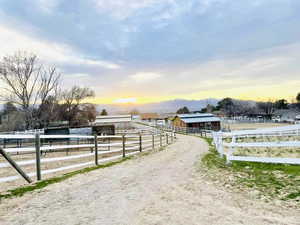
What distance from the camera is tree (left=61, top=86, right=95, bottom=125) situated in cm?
4559

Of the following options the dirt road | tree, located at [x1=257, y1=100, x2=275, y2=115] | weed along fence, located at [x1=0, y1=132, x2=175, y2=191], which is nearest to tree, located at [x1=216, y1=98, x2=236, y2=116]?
tree, located at [x1=257, y1=100, x2=275, y2=115]

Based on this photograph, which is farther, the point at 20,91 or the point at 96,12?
the point at 20,91

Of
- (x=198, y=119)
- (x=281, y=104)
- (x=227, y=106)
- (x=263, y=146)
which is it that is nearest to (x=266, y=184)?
(x=263, y=146)

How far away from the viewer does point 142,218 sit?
3.04 metres

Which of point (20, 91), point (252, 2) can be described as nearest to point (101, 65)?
point (252, 2)

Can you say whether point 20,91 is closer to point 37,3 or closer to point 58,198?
point 37,3

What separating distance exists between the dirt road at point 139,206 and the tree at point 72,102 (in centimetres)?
4278

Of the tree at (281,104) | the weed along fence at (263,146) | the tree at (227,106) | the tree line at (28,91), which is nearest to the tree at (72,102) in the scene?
the tree line at (28,91)

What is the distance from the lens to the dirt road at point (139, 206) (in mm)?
2988

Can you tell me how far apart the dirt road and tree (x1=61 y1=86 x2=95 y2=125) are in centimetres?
4278

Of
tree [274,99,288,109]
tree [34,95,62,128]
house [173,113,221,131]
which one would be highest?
tree [274,99,288,109]

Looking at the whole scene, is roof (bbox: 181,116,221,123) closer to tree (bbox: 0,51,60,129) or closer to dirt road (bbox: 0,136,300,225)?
tree (bbox: 0,51,60,129)

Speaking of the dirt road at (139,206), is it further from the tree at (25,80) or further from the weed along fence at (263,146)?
the tree at (25,80)

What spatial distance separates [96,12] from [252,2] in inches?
341
